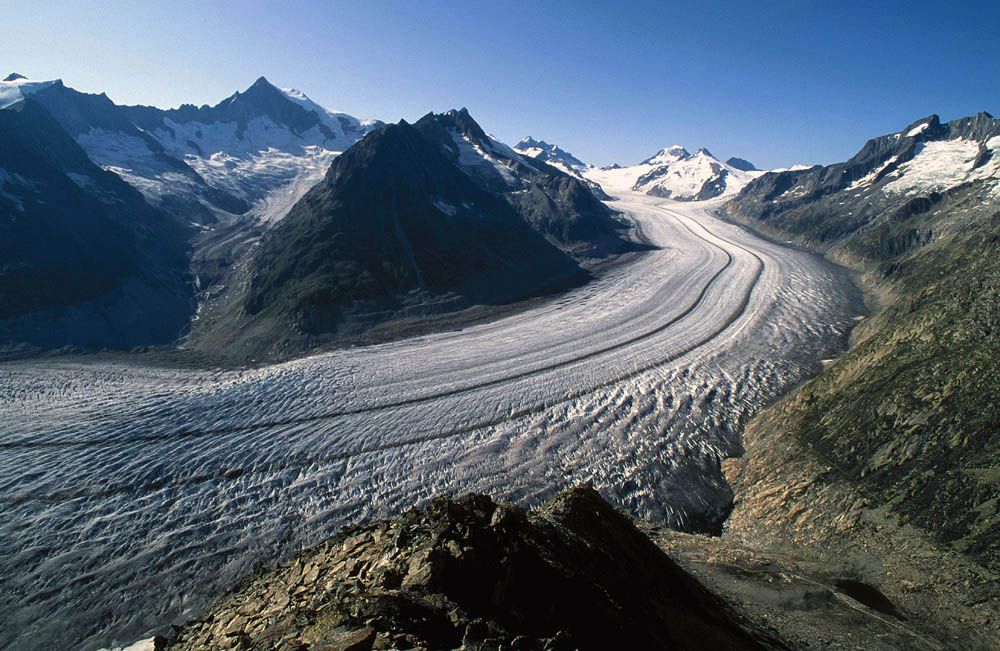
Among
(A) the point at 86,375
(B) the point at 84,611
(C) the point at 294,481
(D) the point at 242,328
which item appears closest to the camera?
(B) the point at 84,611

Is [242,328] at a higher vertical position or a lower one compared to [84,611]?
higher

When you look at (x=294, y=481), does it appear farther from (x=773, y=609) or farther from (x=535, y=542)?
(x=773, y=609)

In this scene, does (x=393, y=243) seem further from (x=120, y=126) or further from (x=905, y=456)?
(x=120, y=126)

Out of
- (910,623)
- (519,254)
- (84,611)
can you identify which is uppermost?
(519,254)

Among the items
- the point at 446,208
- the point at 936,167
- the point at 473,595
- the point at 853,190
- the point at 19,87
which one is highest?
the point at 19,87

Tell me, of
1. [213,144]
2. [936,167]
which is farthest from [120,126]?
[936,167]

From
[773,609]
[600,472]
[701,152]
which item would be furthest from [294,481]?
[701,152]

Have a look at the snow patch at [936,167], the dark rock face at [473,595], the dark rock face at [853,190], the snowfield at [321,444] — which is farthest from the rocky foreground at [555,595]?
the snow patch at [936,167]
